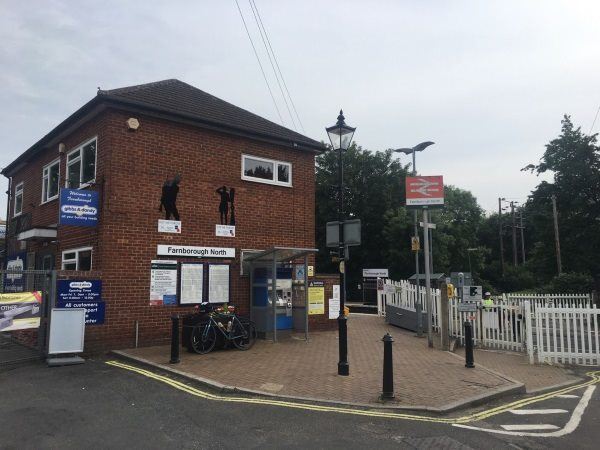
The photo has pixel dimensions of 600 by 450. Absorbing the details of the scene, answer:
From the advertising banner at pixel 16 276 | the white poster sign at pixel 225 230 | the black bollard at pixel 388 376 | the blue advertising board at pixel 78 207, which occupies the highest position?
the blue advertising board at pixel 78 207

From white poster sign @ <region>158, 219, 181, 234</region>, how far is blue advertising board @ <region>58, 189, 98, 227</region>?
1.53m

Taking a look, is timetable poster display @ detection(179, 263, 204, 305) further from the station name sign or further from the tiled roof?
the tiled roof

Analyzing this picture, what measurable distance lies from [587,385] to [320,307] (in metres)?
7.67

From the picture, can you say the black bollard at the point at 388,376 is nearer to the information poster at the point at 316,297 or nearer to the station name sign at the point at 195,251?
the station name sign at the point at 195,251

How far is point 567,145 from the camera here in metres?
36.2

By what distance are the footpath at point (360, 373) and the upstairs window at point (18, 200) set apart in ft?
35.5

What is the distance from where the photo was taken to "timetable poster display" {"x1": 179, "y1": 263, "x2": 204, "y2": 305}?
520 inches

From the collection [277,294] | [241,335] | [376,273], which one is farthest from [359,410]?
[376,273]

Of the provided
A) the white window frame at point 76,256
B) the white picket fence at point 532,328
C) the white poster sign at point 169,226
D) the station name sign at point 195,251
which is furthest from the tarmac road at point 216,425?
the white poster sign at point 169,226

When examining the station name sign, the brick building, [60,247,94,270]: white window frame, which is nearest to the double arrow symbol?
the brick building

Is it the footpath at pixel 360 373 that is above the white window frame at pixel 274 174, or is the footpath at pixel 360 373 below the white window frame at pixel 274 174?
below

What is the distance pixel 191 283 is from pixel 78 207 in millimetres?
3302

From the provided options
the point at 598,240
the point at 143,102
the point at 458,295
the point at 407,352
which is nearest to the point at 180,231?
the point at 143,102

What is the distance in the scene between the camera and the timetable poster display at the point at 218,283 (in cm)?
1373
